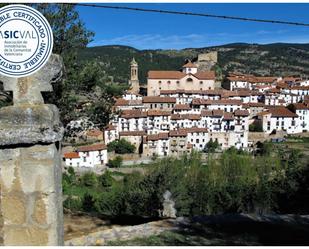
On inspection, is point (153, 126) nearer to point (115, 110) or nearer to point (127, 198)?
point (127, 198)

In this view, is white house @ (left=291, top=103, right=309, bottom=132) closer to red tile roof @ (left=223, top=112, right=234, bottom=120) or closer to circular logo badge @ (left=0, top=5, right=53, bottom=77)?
red tile roof @ (left=223, top=112, right=234, bottom=120)

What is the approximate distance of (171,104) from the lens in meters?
66.7

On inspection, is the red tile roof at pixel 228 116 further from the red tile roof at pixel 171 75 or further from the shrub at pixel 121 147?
the red tile roof at pixel 171 75

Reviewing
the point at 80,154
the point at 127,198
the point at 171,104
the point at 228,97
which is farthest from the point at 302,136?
the point at 127,198

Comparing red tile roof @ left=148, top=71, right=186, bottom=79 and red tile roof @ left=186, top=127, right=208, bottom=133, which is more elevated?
red tile roof @ left=148, top=71, right=186, bottom=79

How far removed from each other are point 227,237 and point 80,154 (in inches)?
1829

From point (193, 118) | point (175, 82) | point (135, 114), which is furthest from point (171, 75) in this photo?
point (135, 114)

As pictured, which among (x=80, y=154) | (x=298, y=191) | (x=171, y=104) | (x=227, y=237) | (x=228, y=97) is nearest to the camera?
(x=227, y=237)

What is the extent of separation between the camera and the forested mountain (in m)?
118

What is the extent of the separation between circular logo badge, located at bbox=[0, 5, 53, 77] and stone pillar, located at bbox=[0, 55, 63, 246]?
0.34 feet

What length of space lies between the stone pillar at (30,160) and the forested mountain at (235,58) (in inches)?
3890

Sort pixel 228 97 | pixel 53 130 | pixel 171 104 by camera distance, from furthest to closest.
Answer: pixel 228 97 → pixel 171 104 → pixel 53 130

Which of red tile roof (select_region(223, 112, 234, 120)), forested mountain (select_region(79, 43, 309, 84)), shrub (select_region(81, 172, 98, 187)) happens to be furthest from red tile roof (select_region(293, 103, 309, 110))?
forested mountain (select_region(79, 43, 309, 84))

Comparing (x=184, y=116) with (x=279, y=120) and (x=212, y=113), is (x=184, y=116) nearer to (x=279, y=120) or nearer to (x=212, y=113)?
(x=212, y=113)
